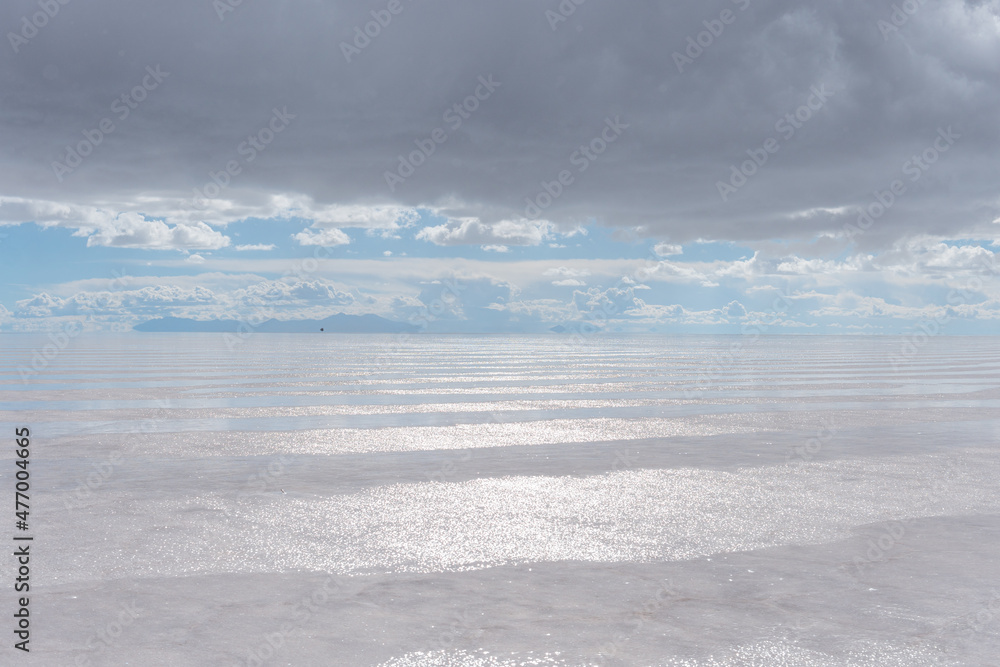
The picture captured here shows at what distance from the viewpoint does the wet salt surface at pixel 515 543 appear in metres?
5.72

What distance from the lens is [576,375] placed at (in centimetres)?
3809

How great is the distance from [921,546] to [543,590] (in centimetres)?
443

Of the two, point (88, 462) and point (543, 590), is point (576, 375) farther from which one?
point (543, 590)

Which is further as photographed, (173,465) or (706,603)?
(173,465)

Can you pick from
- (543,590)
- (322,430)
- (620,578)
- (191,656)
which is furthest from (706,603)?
(322,430)

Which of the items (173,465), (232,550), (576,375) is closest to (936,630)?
(232,550)

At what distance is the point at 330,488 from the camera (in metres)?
11.0

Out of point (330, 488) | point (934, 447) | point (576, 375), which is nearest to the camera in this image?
point (330, 488)

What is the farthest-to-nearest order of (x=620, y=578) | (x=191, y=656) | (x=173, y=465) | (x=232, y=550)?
1. (x=173, y=465)
2. (x=232, y=550)
3. (x=620, y=578)
4. (x=191, y=656)

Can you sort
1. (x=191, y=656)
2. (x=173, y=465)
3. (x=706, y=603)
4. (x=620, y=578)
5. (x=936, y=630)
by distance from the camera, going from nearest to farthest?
(x=191, y=656) < (x=936, y=630) < (x=706, y=603) < (x=620, y=578) < (x=173, y=465)

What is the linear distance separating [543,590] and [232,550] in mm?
3416

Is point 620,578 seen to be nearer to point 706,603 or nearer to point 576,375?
point 706,603

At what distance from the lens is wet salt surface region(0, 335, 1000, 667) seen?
5.72 metres

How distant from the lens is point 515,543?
8195 millimetres
